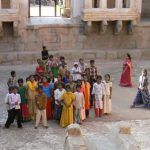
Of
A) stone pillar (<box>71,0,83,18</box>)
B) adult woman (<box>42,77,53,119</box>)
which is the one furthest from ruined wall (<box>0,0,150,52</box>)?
adult woman (<box>42,77,53,119</box>)

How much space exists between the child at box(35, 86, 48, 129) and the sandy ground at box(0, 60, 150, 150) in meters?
0.20

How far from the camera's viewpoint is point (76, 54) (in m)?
16.8

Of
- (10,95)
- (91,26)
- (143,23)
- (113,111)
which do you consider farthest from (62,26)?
(10,95)

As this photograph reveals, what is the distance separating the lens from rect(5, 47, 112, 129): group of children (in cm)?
1052

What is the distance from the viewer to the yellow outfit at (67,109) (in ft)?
34.8

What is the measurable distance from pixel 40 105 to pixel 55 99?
0.46m

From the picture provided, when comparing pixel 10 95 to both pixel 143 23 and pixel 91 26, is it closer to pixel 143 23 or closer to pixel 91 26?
pixel 91 26

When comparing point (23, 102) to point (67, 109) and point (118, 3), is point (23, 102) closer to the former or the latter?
point (67, 109)

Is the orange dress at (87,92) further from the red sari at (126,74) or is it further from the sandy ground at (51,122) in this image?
the red sari at (126,74)

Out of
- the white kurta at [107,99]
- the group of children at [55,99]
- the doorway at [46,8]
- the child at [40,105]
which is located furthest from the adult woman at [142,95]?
the doorway at [46,8]

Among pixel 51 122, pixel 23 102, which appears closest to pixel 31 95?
pixel 23 102

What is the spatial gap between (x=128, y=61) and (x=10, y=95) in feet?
15.9

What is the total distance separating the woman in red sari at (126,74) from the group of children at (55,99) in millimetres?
2478

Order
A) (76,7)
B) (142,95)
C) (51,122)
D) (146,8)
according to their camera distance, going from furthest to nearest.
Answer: (146,8) < (76,7) < (142,95) < (51,122)
